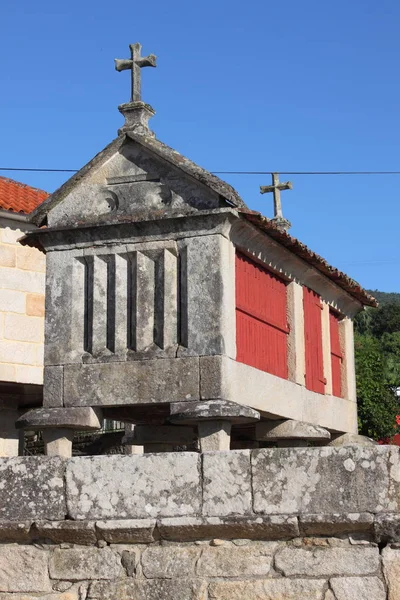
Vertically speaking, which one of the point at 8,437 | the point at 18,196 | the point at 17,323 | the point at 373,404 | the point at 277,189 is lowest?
the point at 8,437

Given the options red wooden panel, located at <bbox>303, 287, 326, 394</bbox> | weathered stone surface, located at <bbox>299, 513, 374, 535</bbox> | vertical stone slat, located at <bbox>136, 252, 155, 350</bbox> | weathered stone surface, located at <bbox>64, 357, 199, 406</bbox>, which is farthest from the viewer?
red wooden panel, located at <bbox>303, 287, 326, 394</bbox>

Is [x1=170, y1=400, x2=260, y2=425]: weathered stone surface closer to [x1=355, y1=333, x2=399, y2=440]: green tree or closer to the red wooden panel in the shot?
Result: the red wooden panel

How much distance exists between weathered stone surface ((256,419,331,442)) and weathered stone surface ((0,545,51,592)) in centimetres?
Result: 244

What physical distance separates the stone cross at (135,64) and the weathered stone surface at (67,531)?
3313 mm

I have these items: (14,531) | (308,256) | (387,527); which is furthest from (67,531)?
(308,256)

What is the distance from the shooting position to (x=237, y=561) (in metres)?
5.37

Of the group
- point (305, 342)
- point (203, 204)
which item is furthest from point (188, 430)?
point (203, 204)

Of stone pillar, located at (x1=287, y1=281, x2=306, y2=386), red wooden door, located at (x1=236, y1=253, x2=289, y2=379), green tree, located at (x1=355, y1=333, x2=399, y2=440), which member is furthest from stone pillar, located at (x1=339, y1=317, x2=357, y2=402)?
green tree, located at (x1=355, y1=333, x2=399, y2=440)

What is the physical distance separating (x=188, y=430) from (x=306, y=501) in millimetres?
3179

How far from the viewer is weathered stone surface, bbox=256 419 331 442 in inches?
298

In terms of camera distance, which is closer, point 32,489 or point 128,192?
point 32,489

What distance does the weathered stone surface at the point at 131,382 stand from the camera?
6.40 metres

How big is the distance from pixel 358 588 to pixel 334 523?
37 cm

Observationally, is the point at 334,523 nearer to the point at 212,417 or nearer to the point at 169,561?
the point at 169,561
